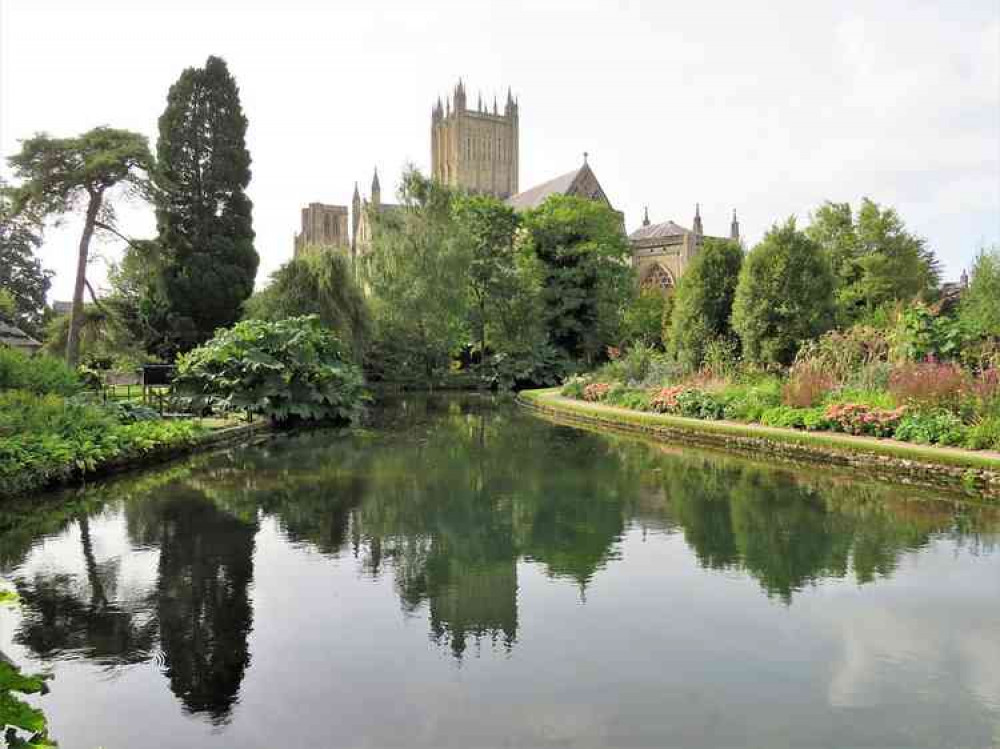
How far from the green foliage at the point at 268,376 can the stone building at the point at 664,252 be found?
36727 mm

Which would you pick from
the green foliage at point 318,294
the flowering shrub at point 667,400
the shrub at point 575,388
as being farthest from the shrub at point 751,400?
the green foliage at point 318,294

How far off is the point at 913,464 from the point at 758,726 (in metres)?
7.78

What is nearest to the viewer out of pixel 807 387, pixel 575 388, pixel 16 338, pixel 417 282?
pixel 807 387

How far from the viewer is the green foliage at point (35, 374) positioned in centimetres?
1102

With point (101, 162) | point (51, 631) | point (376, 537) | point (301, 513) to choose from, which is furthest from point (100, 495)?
point (101, 162)

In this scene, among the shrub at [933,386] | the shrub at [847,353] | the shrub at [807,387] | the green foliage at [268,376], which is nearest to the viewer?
the shrub at [933,386]

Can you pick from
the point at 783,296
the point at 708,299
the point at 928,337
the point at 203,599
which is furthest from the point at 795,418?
the point at 203,599

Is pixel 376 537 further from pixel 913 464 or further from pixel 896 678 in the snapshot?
pixel 913 464

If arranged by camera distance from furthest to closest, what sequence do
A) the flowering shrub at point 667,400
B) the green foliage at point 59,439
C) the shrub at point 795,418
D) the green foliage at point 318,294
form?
the green foliage at point 318,294 < the flowering shrub at point 667,400 < the shrub at point 795,418 < the green foliage at point 59,439

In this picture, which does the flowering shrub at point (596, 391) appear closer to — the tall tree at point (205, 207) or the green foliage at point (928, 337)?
the green foliage at point (928, 337)

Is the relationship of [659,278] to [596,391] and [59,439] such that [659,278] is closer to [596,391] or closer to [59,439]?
[596,391]

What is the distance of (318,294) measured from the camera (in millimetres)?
26812

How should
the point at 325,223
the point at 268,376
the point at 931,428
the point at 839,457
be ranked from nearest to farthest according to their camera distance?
the point at 931,428 → the point at 839,457 → the point at 268,376 → the point at 325,223

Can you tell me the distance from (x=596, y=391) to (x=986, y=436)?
12650 mm
